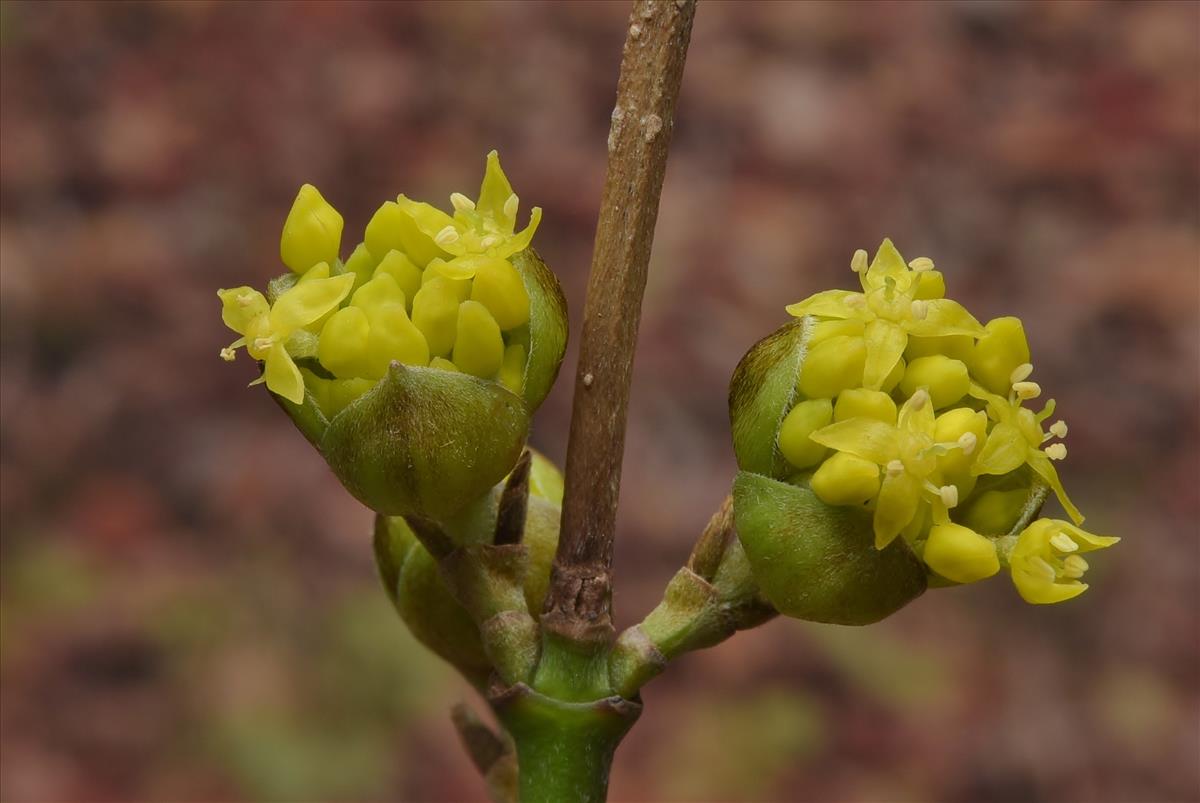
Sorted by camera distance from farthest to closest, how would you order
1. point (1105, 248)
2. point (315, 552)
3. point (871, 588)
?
point (1105, 248) < point (315, 552) < point (871, 588)

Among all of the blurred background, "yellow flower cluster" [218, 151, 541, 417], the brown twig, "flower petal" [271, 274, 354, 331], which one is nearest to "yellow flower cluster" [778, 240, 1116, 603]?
the brown twig

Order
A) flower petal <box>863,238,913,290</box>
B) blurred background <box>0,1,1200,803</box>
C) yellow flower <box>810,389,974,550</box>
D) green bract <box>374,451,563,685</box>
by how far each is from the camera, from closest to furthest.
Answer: yellow flower <box>810,389,974,550</box>
flower petal <box>863,238,913,290</box>
green bract <box>374,451,563,685</box>
blurred background <box>0,1,1200,803</box>

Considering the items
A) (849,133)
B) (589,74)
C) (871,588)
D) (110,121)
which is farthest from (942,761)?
(110,121)

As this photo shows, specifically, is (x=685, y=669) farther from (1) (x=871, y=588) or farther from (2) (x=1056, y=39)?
(1) (x=871, y=588)

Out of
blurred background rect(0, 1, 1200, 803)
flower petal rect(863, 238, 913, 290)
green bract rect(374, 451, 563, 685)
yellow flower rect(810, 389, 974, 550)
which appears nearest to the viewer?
yellow flower rect(810, 389, 974, 550)

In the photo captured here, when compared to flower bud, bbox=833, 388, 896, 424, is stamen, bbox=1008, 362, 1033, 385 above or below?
above

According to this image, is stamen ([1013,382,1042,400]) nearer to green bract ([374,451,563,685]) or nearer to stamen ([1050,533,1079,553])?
stamen ([1050,533,1079,553])

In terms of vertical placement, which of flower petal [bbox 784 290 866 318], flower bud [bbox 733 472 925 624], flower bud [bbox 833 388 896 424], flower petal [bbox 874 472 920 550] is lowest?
flower bud [bbox 733 472 925 624]
